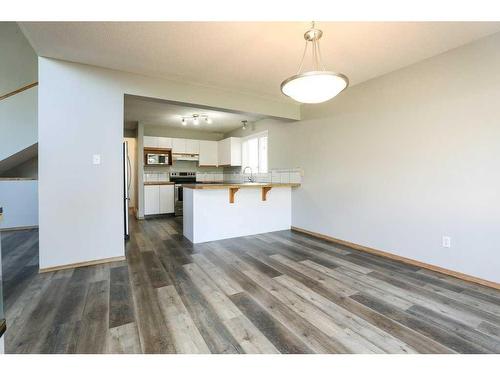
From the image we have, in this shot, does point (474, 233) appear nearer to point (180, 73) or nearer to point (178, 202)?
point (180, 73)

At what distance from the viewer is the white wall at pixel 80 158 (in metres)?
2.61

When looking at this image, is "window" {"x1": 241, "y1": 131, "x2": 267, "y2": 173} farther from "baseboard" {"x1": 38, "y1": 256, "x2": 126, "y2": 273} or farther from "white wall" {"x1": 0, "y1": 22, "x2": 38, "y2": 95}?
"white wall" {"x1": 0, "y1": 22, "x2": 38, "y2": 95}

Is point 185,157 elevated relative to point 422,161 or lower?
elevated

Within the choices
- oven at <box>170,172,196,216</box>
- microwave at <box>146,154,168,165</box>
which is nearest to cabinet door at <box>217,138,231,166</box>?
oven at <box>170,172,196,216</box>

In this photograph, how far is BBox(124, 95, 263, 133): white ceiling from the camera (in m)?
4.38

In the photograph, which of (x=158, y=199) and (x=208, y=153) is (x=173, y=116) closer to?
(x=208, y=153)

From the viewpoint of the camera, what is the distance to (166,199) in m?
5.95

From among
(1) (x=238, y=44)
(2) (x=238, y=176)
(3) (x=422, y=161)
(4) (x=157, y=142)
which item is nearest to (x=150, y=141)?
(4) (x=157, y=142)

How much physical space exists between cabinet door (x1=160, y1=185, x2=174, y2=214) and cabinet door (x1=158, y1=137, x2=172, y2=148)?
1.06 metres

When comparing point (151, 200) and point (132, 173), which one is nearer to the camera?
point (151, 200)

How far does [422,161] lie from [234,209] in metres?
2.69

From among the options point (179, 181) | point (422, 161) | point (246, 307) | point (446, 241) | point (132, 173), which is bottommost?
point (246, 307)

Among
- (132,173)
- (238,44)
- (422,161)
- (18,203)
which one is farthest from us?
(132,173)
